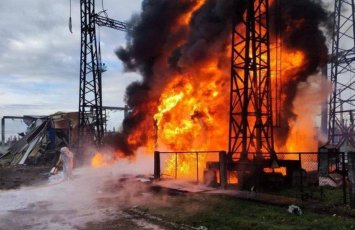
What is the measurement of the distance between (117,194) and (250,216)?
7167mm

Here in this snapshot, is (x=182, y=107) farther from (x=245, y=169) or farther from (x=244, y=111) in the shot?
(x=245, y=169)

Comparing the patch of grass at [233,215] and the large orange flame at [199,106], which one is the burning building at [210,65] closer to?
the large orange flame at [199,106]

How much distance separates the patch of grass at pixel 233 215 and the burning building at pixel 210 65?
8.02 m

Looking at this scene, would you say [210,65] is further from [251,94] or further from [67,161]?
[67,161]

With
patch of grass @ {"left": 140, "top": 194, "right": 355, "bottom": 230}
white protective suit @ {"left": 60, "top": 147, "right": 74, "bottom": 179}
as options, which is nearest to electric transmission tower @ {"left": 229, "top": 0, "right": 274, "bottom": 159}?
patch of grass @ {"left": 140, "top": 194, "right": 355, "bottom": 230}

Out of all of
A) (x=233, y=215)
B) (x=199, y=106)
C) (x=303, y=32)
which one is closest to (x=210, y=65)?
(x=199, y=106)

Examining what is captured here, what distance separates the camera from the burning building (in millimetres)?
22312

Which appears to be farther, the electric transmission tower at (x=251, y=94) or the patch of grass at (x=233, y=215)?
the electric transmission tower at (x=251, y=94)

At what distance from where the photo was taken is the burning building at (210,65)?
22.3 m

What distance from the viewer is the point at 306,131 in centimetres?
3014

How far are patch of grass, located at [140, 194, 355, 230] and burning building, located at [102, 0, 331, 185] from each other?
316 inches

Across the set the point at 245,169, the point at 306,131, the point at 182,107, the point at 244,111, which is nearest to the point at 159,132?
the point at 182,107

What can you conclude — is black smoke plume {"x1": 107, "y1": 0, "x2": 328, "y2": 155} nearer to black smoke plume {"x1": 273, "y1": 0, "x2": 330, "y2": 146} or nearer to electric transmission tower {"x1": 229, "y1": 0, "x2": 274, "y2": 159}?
black smoke plume {"x1": 273, "y1": 0, "x2": 330, "y2": 146}

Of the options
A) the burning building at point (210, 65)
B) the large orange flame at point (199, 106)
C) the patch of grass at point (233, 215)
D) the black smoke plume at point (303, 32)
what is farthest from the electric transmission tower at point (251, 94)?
the patch of grass at point (233, 215)
